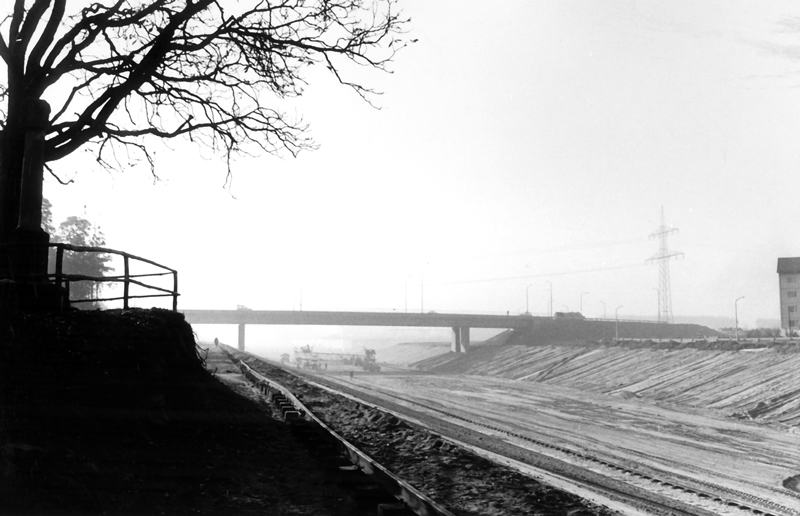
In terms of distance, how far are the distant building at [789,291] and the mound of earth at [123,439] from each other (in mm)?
95840

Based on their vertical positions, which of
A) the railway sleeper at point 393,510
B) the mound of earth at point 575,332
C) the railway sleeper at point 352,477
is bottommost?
the mound of earth at point 575,332

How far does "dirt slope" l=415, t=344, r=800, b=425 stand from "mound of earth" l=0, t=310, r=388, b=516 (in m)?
34.6

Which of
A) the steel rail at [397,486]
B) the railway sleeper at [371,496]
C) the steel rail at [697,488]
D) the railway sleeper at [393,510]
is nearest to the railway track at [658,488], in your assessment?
the steel rail at [697,488]

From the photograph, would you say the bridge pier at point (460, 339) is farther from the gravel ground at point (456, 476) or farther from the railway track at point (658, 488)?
the gravel ground at point (456, 476)

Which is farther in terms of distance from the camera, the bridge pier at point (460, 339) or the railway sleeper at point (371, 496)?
the bridge pier at point (460, 339)

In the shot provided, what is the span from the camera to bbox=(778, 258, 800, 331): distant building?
88.2 meters

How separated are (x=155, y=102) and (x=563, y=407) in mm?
35828

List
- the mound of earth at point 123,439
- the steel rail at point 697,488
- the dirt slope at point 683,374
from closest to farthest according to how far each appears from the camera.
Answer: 1. the mound of earth at point 123,439
2. the steel rail at point 697,488
3. the dirt slope at point 683,374

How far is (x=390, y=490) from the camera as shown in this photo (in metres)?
6.73

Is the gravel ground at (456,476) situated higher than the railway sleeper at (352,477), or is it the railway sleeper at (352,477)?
the railway sleeper at (352,477)

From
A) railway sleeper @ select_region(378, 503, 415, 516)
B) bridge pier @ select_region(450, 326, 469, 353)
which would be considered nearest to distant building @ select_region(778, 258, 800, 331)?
bridge pier @ select_region(450, 326, 469, 353)

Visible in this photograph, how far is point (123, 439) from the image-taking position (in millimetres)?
7430

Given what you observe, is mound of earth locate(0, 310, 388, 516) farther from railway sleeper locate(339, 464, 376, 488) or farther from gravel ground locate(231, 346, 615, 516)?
gravel ground locate(231, 346, 615, 516)

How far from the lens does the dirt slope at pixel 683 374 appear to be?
39.2 m
